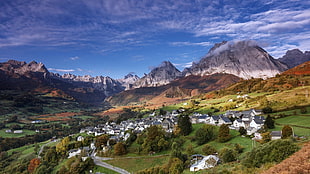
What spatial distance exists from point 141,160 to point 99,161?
13.5 m

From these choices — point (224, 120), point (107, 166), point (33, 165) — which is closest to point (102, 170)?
point (107, 166)

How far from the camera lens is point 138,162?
1780 inches

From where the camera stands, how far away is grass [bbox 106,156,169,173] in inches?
1650

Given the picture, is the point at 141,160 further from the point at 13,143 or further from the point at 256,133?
the point at 13,143

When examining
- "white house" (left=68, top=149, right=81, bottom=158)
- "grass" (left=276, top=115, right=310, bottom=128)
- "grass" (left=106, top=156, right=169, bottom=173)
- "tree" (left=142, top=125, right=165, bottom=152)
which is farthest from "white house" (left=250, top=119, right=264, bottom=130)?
"white house" (left=68, top=149, right=81, bottom=158)

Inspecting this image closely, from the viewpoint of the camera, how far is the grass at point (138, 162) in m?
41.9

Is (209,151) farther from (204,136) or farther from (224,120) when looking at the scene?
(224,120)

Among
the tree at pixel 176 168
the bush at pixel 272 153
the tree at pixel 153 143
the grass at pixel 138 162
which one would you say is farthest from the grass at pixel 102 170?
the bush at pixel 272 153

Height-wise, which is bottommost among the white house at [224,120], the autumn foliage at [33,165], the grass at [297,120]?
the autumn foliage at [33,165]

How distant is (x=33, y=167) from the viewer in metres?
62.2

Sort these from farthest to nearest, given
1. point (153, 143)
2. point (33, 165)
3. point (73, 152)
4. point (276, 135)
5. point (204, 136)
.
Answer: point (73, 152)
point (33, 165)
point (153, 143)
point (204, 136)
point (276, 135)

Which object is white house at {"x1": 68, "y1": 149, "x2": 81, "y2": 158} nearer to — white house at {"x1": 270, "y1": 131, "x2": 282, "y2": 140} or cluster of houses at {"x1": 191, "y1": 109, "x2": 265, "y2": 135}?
cluster of houses at {"x1": 191, "y1": 109, "x2": 265, "y2": 135}

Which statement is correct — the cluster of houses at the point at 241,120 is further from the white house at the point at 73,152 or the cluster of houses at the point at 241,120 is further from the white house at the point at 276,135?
the white house at the point at 73,152

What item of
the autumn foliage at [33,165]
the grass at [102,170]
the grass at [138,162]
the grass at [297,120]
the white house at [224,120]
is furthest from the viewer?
the autumn foliage at [33,165]
